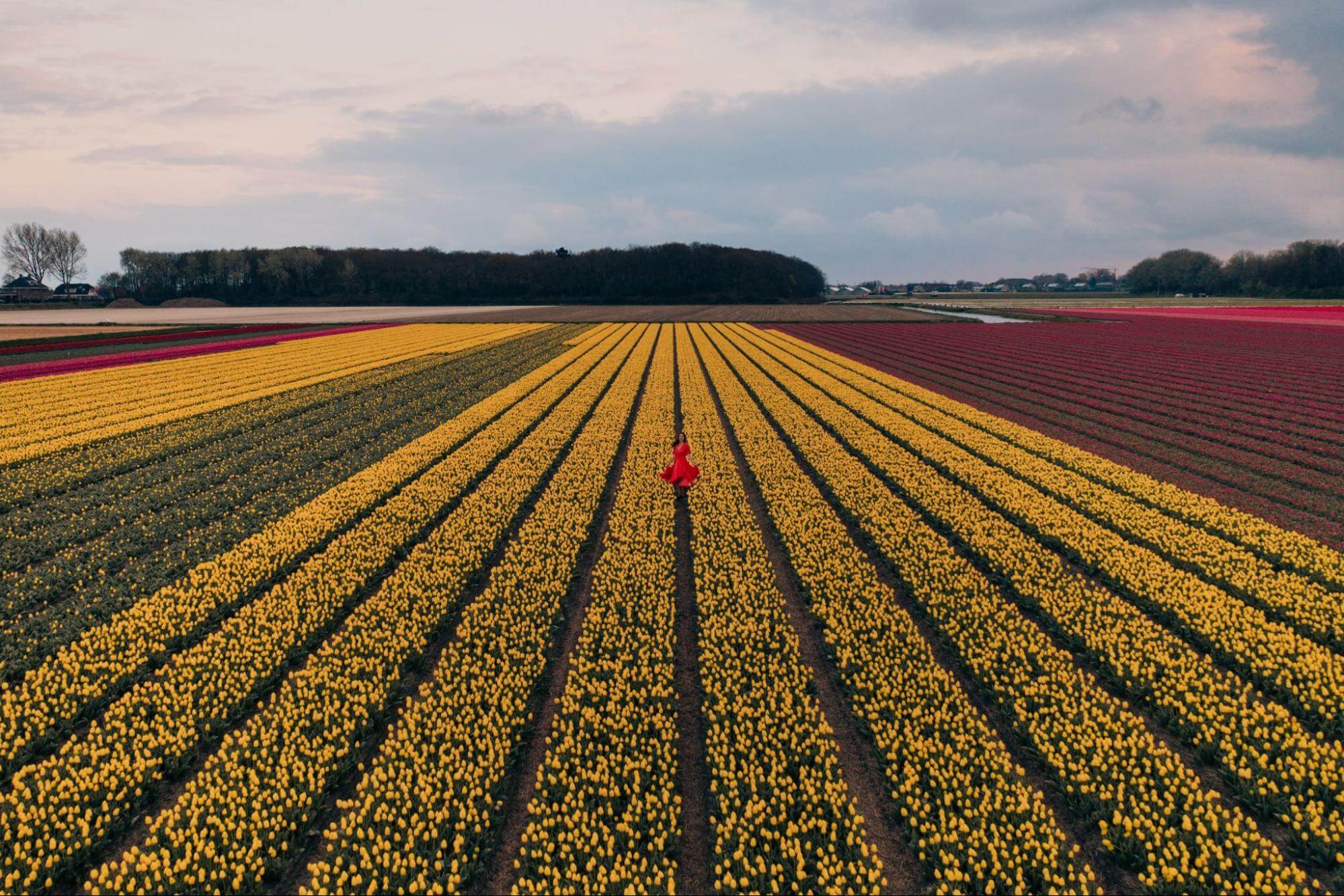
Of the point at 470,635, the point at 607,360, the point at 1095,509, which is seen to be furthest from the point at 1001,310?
the point at 470,635

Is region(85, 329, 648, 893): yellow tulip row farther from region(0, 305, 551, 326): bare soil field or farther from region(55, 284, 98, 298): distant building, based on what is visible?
region(55, 284, 98, 298): distant building

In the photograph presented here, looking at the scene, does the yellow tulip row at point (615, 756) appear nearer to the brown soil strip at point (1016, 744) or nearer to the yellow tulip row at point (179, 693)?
the brown soil strip at point (1016, 744)

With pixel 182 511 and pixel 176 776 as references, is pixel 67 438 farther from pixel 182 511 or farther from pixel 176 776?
pixel 176 776

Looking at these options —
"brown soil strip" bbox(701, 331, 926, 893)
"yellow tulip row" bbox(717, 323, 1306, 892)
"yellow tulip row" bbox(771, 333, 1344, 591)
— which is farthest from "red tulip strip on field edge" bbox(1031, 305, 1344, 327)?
"brown soil strip" bbox(701, 331, 926, 893)

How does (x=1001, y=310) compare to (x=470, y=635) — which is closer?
(x=470, y=635)

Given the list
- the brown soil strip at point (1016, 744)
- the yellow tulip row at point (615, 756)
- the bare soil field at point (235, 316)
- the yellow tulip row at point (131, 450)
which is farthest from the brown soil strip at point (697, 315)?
the yellow tulip row at point (615, 756)
